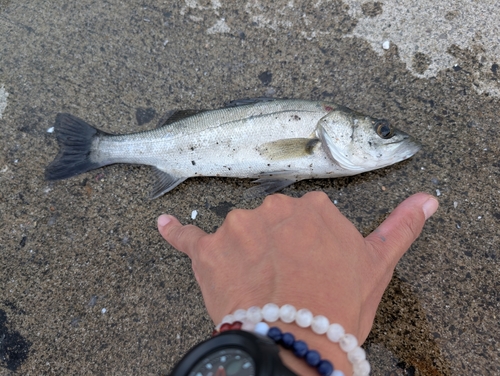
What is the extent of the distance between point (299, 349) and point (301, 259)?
439 mm

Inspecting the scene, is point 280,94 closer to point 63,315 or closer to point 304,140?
point 304,140

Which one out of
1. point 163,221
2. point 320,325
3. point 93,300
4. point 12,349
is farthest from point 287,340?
point 12,349

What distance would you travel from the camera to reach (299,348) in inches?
53.0

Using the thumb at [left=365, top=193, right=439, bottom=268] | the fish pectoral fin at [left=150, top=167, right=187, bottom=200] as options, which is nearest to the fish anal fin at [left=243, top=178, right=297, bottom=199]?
the fish pectoral fin at [left=150, top=167, right=187, bottom=200]

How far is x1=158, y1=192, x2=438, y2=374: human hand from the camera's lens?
1.58m

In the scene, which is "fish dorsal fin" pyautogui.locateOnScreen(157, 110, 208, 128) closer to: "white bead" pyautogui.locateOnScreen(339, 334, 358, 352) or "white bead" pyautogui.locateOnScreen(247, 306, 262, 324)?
"white bead" pyautogui.locateOnScreen(247, 306, 262, 324)

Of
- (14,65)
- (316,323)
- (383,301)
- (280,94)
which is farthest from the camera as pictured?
(14,65)

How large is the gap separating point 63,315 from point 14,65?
8.10ft

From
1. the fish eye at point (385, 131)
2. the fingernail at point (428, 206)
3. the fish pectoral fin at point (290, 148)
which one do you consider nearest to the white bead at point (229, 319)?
the fingernail at point (428, 206)

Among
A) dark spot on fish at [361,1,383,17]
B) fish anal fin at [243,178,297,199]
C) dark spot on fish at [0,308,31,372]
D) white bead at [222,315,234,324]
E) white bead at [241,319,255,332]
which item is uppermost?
dark spot on fish at [361,1,383,17]

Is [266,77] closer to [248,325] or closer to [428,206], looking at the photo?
[428,206]

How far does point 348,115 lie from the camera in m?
2.72

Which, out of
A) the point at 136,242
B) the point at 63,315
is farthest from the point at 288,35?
the point at 63,315

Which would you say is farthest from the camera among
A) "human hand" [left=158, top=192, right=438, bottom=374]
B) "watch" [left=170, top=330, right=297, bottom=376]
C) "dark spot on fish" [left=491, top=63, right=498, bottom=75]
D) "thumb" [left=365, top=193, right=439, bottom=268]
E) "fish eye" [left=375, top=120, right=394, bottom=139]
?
"dark spot on fish" [left=491, top=63, right=498, bottom=75]
